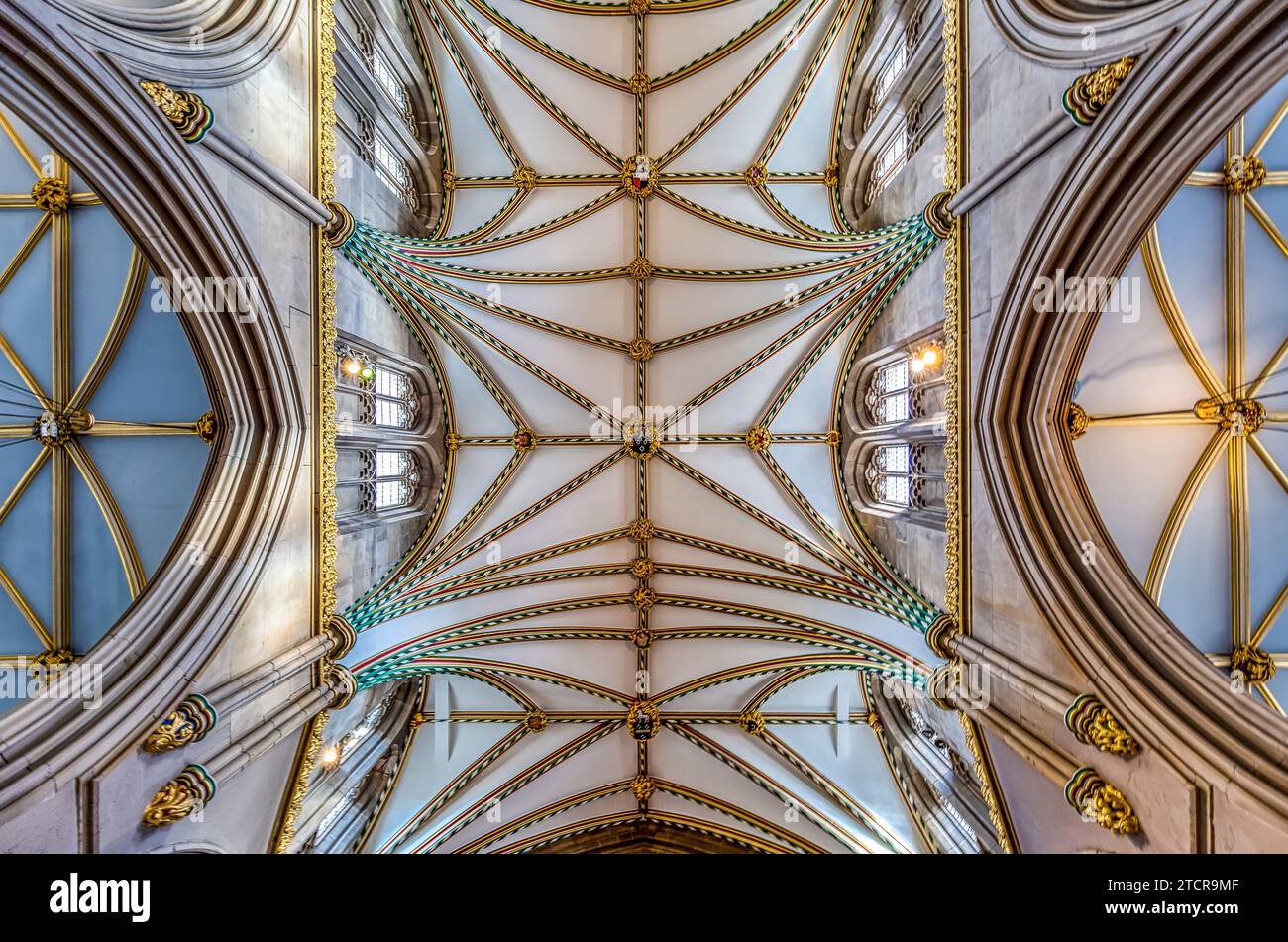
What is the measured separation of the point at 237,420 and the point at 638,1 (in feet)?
35.9

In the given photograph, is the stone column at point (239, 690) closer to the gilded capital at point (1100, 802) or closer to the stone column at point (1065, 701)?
the stone column at point (1065, 701)

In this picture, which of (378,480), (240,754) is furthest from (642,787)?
(240,754)

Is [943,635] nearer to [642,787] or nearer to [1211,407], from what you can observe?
[1211,407]

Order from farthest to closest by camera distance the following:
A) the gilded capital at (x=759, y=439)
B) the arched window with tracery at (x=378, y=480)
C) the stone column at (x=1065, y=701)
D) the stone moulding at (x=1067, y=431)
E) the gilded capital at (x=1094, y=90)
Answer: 1. the gilded capital at (x=759, y=439)
2. the arched window with tracery at (x=378, y=480)
3. the stone column at (x=1065, y=701)
4. the gilded capital at (x=1094, y=90)
5. the stone moulding at (x=1067, y=431)

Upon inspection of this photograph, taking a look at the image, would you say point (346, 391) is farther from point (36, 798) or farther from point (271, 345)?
point (36, 798)

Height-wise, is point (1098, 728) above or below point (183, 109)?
below

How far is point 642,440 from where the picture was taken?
13.3 metres

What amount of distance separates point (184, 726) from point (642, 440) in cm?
919

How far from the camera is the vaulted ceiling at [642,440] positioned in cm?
1214

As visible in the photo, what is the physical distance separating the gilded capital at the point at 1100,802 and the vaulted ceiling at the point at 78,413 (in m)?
11.2

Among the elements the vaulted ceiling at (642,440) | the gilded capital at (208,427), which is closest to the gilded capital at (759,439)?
the vaulted ceiling at (642,440)

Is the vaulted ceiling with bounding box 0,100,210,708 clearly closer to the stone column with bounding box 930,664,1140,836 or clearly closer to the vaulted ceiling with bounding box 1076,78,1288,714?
the stone column with bounding box 930,664,1140,836

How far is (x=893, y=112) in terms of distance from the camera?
11.4 m

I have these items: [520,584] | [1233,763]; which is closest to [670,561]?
[520,584]
